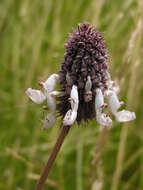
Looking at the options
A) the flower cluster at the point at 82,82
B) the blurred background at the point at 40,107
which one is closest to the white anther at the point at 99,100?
the flower cluster at the point at 82,82

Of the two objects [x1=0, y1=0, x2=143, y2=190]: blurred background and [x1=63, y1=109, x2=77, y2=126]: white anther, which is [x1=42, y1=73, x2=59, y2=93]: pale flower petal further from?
[x1=0, y1=0, x2=143, y2=190]: blurred background

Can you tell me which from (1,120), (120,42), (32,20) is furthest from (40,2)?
(1,120)

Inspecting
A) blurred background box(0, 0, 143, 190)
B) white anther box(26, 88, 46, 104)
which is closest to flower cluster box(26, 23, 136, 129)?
white anther box(26, 88, 46, 104)

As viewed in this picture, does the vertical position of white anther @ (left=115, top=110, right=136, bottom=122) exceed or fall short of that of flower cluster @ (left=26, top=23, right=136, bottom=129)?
it falls short

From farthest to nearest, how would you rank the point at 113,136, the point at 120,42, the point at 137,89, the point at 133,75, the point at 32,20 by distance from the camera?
1. the point at 32,20
2. the point at 120,42
3. the point at 113,136
4. the point at 137,89
5. the point at 133,75

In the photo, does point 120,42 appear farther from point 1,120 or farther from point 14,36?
point 1,120

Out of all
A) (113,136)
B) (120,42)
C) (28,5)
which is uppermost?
(28,5)
